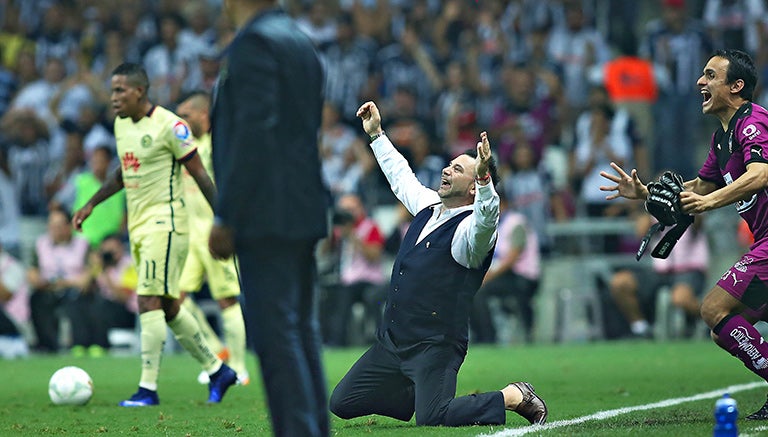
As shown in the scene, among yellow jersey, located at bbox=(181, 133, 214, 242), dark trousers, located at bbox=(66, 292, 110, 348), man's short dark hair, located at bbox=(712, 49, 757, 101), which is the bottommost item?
dark trousers, located at bbox=(66, 292, 110, 348)

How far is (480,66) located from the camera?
67.7 ft

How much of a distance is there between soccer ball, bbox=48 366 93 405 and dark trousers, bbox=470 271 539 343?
801 cm

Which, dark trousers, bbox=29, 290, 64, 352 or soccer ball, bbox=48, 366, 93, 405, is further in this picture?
dark trousers, bbox=29, 290, 64, 352

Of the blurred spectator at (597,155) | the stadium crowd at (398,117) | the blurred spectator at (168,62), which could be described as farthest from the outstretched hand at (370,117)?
the blurred spectator at (168,62)

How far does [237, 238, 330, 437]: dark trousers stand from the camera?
572cm

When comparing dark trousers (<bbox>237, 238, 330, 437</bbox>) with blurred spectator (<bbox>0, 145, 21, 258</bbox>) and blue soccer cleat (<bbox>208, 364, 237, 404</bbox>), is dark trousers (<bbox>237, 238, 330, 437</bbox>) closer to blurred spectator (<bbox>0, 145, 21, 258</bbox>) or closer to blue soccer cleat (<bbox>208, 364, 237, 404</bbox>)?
blue soccer cleat (<bbox>208, 364, 237, 404</bbox>)

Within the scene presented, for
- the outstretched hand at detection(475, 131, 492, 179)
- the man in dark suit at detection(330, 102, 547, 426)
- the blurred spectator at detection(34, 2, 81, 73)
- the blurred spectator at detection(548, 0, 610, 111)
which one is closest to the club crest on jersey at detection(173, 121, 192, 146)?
the man in dark suit at detection(330, 102, 547, 426)

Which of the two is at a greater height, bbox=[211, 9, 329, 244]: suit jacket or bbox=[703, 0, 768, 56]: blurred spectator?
bbox=[703, 0, 768, 56]: blurred spectator

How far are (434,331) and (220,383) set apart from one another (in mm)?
3028

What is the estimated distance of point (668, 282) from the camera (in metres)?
17.8

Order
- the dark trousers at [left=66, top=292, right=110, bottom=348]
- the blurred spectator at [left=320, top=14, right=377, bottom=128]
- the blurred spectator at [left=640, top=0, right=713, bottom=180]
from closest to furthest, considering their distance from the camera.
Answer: the dark trousers at [left=66, top=292, right=110, bottom=348], the blurred spectator at [left=640, top=0, right=713, bottom=180], the blurred spectator at [left=320, top=14, right=377, bottom=128]

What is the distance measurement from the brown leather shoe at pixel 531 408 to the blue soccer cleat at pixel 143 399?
11.8 ft

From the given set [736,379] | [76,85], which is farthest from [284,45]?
[76,85]

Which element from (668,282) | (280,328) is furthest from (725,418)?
(668,282)
